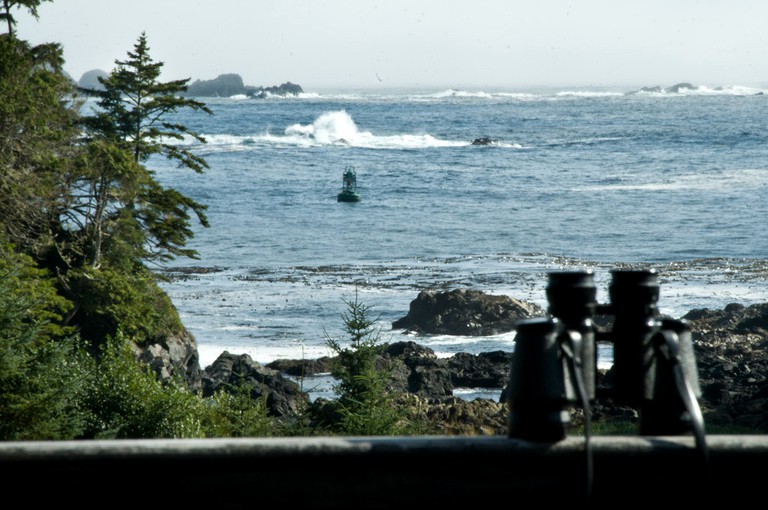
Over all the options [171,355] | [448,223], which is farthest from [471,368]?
[448,223]

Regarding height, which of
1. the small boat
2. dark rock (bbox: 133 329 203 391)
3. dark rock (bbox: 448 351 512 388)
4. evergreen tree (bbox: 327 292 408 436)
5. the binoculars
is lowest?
dark rock (bbox: 133 329 203 391)

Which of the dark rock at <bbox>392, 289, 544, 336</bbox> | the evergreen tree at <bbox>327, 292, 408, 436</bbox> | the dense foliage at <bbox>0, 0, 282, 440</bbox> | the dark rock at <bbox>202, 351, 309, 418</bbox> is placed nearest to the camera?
the evergreen tree at <bbox>327, 292, 408, 436</bbox>

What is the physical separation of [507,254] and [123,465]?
47244 mm

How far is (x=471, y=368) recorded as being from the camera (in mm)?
26656

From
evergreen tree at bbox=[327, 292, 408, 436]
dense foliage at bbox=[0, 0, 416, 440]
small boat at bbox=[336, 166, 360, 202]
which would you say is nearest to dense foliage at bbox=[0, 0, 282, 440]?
dense foliage at bbox=[0, 0, 416, 440]

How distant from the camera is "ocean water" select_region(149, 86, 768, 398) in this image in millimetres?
36719

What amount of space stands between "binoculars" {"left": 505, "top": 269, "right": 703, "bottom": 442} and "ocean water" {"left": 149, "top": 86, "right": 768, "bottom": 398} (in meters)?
22.8

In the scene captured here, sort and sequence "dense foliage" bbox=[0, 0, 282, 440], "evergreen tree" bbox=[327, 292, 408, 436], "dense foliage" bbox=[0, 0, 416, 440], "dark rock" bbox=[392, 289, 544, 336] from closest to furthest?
"evergreen tree" bbox=[327, 292, 408, 436], "dense foliage" bbox=[0, 0, 416, 440], "dense foliage" bbox=[0, 0, 282, 440], "dark rock" bbox=[392, 289, 544, 336]

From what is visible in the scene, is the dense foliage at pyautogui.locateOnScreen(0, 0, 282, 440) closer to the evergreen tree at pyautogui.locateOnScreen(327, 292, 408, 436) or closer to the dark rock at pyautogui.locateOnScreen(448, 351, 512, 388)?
the evergreen tree at pyautogui.locateOnScreen(327, 292, 408, 436)

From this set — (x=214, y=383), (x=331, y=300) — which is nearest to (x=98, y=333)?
(x=214, y=383)

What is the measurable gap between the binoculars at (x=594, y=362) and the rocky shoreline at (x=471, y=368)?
11374mm

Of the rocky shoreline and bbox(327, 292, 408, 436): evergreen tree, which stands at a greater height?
bbox(327, 292, 408, 436): evergreen tree

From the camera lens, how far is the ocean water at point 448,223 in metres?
36.7

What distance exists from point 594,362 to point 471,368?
24.1 meters
